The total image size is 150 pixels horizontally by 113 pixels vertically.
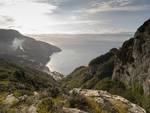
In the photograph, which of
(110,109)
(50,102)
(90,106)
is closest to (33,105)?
(50,102)

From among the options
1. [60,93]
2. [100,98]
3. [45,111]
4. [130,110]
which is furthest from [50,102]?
[130,110]

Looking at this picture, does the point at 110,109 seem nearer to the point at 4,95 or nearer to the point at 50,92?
the point at 50,92

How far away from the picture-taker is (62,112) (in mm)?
30484

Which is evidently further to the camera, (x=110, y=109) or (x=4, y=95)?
(x=4, y=95)

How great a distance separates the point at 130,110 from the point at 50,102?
8.37 meters

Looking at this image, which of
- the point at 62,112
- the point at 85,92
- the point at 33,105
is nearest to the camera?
the point at 62,112

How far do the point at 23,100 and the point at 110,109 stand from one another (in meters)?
9.49

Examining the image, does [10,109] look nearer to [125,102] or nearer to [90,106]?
[90,106]

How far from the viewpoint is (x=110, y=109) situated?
3216cm

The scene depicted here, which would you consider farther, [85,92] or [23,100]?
[85,92]

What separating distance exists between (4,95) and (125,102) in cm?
1466

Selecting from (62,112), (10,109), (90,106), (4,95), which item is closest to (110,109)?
(90,106)

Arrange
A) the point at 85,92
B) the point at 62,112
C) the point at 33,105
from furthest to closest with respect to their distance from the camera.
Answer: the point at 85,92 < the point at 33,105 < the point at 62,112

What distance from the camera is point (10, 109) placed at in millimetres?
33875
